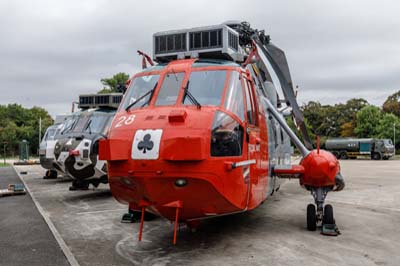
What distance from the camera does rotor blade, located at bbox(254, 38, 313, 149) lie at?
8.80 metres

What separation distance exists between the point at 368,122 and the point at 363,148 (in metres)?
17.2

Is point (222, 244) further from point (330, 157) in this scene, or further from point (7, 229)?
point (7, 229)

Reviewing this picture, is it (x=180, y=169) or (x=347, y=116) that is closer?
(x=180, y=169)

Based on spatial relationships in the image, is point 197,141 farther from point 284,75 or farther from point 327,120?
point 327,120

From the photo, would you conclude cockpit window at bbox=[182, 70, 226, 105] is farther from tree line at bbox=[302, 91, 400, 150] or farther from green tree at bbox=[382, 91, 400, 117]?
green tree at bbox=[382, 91, 400, 117]

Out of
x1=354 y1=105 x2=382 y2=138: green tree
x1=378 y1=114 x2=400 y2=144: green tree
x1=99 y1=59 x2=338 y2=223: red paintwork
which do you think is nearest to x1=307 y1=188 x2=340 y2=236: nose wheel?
x1=99 y1=59 x2=338 y2=223: red paintwork

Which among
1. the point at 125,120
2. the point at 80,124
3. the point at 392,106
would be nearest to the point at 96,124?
the point at 80,124

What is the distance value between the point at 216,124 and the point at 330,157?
9.89 ft

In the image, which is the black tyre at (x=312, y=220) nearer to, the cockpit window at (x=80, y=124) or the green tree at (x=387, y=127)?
the cockpit window at (x=80, y=124)

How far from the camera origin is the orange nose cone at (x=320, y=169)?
6531 millimetres

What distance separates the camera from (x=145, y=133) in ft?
15.1

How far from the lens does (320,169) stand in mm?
6547

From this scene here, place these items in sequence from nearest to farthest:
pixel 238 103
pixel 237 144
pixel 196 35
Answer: pixel 237 144 → pixel 238 103 → pixel 196 35

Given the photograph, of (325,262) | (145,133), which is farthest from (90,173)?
(325,262)
